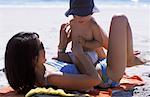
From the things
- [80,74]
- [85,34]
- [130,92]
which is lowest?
[130,92]

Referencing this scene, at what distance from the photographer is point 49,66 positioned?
2.58 metres

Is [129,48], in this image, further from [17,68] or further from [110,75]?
[17,68]

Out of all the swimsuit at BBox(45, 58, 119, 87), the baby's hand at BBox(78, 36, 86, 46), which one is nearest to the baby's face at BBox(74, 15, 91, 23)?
the baby's hand at BBox(78, 36, 86, 46)

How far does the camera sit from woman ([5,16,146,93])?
2299 millimetres

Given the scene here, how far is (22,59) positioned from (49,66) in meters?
0.32

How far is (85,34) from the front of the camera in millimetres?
2705

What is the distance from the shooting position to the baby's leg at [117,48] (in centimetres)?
261

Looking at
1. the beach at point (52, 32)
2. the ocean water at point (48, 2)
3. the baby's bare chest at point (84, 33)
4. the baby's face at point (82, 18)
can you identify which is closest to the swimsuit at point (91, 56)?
the baby's bare chest at point (84, 33)

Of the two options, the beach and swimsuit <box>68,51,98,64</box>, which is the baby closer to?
swimsuit <box>68,51,98,64</box>

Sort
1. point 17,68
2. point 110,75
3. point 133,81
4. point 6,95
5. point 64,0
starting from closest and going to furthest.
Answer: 1. point 17,68
2. point 6,95
3. point 110,75
4. point 133,81
5. point 64,0

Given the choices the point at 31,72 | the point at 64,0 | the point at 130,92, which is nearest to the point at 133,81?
the point at 130,92

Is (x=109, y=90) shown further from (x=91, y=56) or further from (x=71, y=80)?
(x=71, y=80)

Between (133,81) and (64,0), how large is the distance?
10540mm

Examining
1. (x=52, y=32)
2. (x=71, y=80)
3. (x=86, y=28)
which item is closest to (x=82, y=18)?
(x=86, y=28)
